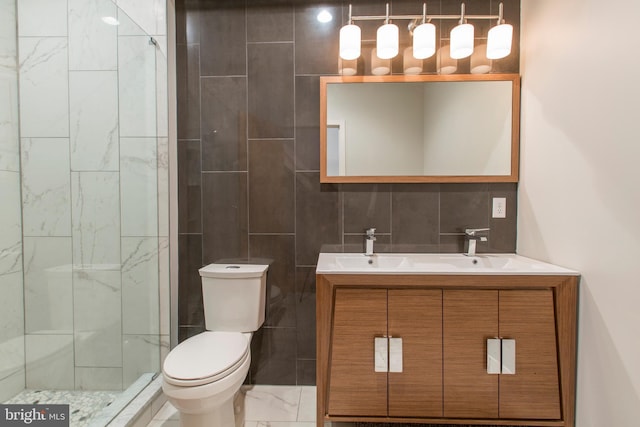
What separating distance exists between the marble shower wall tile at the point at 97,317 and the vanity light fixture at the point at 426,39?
1824 mm

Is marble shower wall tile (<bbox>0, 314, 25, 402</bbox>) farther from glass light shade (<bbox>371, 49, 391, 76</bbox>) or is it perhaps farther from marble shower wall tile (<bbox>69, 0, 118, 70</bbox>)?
glass light shade (<bbox>371, 49, 391, 76</bbox>)

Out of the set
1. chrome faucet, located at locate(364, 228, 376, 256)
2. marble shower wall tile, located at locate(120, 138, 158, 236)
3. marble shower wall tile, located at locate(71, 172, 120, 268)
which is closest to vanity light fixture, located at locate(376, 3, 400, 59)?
chrome faucet, located at locate(364, 228, 376, 256)

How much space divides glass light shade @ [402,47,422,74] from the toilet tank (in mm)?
1438

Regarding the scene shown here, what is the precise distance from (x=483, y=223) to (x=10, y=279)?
2.50 m

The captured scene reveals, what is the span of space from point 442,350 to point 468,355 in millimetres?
117

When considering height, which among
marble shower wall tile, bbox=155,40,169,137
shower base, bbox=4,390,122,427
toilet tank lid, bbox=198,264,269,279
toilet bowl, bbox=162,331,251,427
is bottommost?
shower base, bbox=4,390,122,427

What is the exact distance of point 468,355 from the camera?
123cm

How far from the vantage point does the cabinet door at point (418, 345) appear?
1.23 meters

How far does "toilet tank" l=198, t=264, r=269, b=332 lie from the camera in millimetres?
1516

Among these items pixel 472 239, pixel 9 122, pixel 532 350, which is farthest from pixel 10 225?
pixel 532 350

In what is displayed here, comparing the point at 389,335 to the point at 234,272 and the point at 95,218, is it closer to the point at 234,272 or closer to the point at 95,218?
the point at 234,272

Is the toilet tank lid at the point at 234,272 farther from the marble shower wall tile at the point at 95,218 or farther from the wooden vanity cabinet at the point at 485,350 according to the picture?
the wooden vanity cabinet at the point at 485,350

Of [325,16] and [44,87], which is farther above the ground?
[325,16]

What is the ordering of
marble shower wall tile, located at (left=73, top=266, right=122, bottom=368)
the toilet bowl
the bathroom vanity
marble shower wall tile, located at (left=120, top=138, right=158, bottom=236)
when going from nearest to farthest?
the toilet bowl
the bathroom vanity
marble shower wall tile, located at (left=73, top=266, right=122, bottom=368)
marble shower wall tile, located at (left=120, top=138, right=158, bottom=236)
